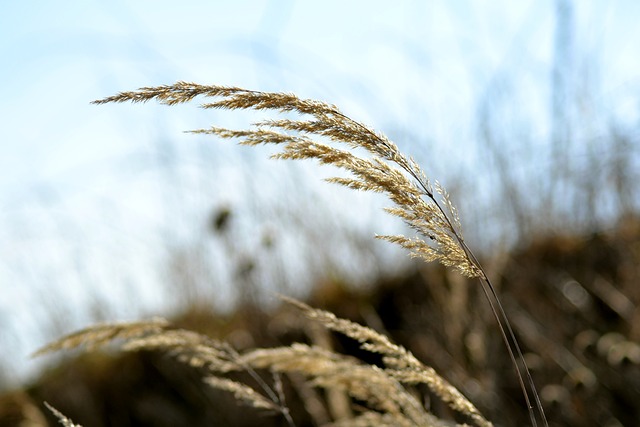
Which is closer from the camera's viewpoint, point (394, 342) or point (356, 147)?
point (356, 147)

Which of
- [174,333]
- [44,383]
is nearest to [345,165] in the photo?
[174,333]

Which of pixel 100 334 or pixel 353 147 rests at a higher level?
pixel 353 147

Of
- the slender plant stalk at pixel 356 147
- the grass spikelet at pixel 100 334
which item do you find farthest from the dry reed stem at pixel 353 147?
the grass spikelet at pixel 100 334

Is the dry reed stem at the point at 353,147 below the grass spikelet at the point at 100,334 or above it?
above

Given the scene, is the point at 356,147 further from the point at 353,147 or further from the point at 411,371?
the point at 411,371

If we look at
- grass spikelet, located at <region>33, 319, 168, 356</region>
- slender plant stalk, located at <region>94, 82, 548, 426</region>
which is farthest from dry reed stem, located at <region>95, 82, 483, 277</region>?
grass spikelet, located at <region>33, 319, 168, 356</region>

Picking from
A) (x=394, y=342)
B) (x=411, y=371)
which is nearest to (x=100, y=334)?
(x=411, y=371)

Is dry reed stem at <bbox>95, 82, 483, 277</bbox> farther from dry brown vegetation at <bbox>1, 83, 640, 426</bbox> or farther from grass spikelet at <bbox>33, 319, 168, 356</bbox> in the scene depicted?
grass spikelet at <bbox>33, 319, 168, 356</bbox>

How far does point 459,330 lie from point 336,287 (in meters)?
1.51

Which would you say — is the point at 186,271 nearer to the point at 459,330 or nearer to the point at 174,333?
the point at 459,330

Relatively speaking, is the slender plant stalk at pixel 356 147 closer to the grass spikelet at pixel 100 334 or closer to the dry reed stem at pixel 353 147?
the dry reed stem at pixel 353 147

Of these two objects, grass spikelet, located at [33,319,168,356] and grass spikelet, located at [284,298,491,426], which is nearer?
grass spikelet, located at [284,298,491,426]

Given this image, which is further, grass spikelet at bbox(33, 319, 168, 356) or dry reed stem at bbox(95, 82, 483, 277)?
grass spikelet at bbox(33, 319, 168, 356)

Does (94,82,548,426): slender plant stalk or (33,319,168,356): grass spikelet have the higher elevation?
(94,82,548,426): slender plant stalk
